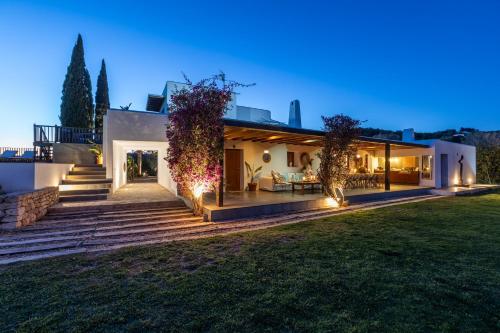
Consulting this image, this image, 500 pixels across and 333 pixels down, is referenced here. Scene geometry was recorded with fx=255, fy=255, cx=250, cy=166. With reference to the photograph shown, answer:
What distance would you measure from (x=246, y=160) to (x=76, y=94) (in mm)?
14797

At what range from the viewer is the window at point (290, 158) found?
14237 millimetres

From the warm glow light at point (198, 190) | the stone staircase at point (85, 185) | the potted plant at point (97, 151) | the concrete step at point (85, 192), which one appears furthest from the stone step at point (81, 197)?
the potted plant at point (97, 151)

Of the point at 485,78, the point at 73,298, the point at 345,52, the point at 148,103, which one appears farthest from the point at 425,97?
the point at 73,298

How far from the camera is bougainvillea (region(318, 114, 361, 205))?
28.5ft

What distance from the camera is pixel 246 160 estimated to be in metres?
12.9

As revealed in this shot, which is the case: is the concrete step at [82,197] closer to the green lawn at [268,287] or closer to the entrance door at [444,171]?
the green lawn at [268,287]

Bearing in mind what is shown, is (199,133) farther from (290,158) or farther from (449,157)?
(449,157)

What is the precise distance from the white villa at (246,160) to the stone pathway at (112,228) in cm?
81

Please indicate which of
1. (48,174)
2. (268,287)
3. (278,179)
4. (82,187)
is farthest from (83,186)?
(268,287)

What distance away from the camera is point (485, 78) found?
51656 mm

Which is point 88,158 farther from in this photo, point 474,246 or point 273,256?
point 474,246

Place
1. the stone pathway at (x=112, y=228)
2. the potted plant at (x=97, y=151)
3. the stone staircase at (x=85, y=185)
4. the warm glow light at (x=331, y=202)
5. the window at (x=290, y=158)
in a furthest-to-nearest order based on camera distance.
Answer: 1. the window at (x=290, y=158)
2. the potted plant at (x=97, y=151)
3. the warm glow light at (x=331, y=202)
4. the stone staircase at (x=85, y=185)
5. the stone pathway at (x=112, y=228)

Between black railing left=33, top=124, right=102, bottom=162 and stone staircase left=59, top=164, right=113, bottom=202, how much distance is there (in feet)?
8.54

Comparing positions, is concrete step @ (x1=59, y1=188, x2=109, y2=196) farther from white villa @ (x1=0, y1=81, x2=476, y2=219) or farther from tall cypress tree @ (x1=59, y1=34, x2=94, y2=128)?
tall cypress tree @ (x1=59, y1=34, x2=94, y2=128)
